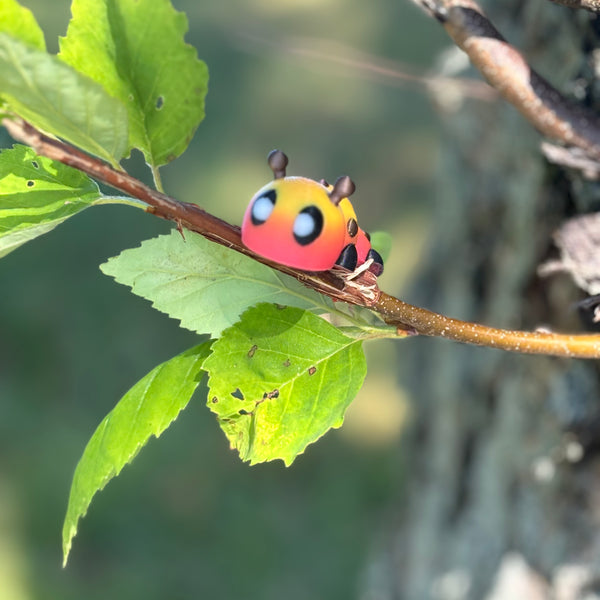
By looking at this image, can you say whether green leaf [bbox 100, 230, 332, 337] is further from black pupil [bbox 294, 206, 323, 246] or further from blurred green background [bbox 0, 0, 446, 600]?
blurred green background [bbox 0, 0, 446, 600]

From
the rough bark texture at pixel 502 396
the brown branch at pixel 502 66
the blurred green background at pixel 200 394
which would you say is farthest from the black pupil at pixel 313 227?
the blurred green background at pixel 200 394

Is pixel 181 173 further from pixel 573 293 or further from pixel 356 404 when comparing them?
pixel 573 293

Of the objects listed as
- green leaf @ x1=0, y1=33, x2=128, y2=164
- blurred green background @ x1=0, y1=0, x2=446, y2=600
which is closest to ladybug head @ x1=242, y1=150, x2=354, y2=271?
green leaf @ x1=0, y1=33, x2=128, y2=164

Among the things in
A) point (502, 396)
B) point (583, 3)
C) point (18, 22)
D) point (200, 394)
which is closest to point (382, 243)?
point (583, 3)

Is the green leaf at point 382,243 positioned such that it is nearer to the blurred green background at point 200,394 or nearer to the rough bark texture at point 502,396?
the rough bark texture at point 502,396

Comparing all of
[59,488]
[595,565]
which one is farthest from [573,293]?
[59,488]

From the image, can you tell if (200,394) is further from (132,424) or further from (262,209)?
(262,209)
